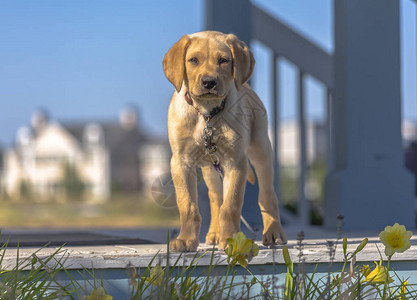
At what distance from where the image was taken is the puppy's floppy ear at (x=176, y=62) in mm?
2625

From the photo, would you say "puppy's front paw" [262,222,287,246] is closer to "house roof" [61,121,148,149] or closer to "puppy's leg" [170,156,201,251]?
"puppy's leg" [170,156,201,251]

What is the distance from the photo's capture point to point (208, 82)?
2480 millimetres

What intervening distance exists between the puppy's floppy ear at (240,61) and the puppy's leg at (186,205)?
0.44 metres

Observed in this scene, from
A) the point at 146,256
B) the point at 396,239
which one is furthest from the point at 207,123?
the point at 396,239

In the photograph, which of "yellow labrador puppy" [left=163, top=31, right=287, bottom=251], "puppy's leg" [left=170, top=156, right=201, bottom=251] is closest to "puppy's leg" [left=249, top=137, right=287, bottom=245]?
"yellow labrador puppy" [left=163, top=31, right=287, bottom=251]

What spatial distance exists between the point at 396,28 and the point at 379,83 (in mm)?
390

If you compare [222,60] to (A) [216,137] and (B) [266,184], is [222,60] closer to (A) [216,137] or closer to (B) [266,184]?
(A) [216,137]

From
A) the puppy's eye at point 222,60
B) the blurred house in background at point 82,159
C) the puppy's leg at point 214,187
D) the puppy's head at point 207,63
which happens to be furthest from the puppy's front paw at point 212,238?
the blurred house in background at point 82,159

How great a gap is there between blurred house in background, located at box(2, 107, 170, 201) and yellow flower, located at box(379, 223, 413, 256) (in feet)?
169

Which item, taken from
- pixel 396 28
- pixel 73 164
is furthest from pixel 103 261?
pixel 73 164

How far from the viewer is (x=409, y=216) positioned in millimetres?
4051

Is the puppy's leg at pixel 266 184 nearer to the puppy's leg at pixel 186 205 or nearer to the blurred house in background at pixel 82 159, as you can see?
the puppy's leg at pixel 186 205

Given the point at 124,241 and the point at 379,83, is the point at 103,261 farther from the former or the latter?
the point at 379,83

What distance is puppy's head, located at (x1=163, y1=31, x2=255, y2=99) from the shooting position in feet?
8.30
